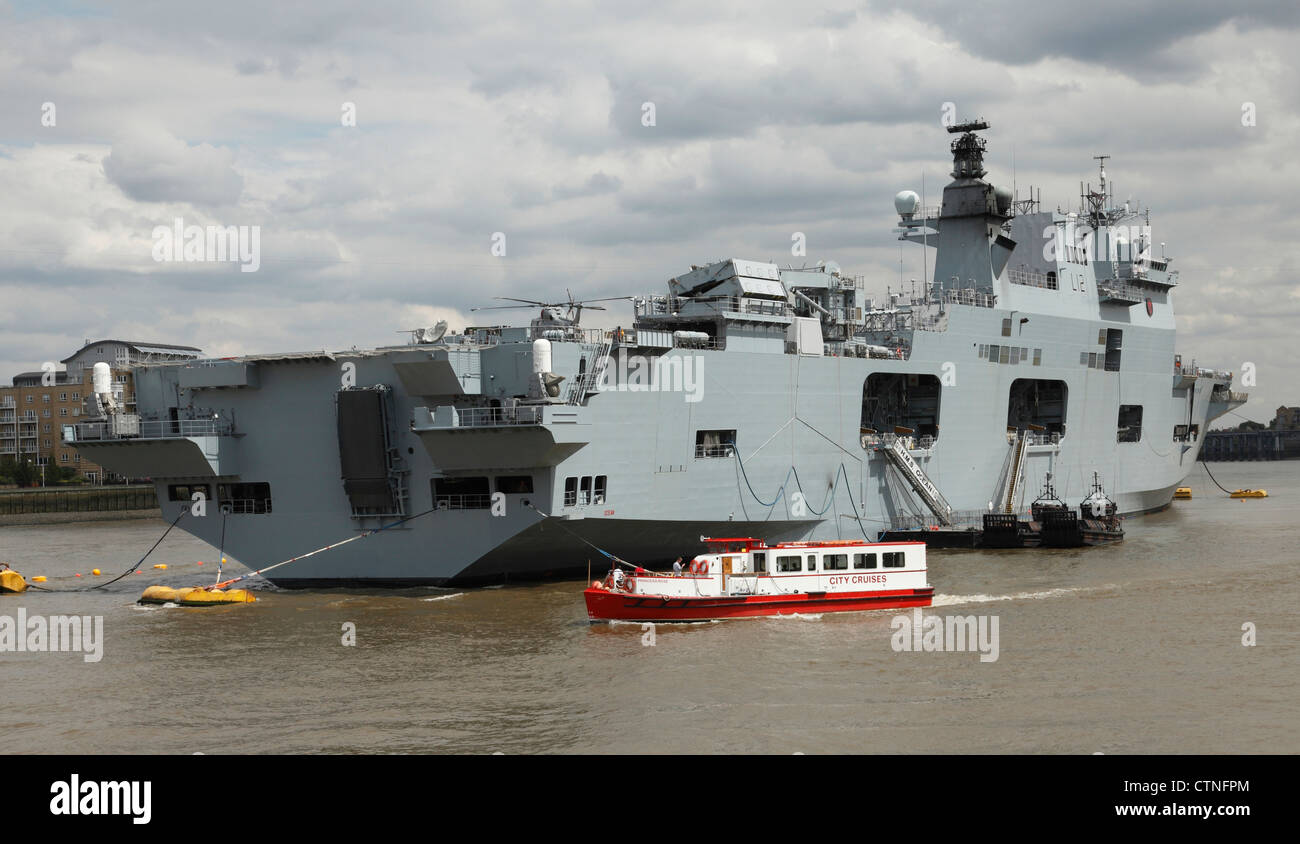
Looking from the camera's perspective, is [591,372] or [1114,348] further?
[1114,348]

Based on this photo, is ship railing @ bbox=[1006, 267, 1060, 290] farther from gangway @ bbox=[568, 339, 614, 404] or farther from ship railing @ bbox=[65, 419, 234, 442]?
ship railing @ bbox=[65, 419, 234, 442]

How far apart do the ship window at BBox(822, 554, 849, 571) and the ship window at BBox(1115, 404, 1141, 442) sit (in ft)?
86.8

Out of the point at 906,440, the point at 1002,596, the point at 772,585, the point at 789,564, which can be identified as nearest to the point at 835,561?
the point at 789,564

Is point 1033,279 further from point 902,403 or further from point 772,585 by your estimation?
point 772,585

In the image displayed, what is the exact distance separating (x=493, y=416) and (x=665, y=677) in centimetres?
990

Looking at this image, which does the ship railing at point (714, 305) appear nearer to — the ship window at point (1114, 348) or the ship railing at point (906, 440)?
the ship railing at point (906, 440)

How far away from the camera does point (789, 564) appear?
26375 mm

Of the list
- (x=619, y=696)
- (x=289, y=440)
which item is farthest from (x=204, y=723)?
(x=289, y=440)

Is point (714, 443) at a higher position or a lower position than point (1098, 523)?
higher

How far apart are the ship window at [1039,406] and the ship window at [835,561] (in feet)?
64.6

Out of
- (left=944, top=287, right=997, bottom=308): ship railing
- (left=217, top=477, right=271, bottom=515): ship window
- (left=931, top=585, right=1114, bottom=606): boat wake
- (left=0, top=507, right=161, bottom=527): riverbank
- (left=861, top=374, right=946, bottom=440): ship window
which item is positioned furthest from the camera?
(left=0, top=507, right=161, bottom=527): riverbank

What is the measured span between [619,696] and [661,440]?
1205 cm

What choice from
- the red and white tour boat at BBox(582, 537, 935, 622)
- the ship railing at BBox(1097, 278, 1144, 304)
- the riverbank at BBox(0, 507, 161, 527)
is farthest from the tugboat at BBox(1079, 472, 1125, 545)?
the riverbank at BBox(0, 507, 161, 527)

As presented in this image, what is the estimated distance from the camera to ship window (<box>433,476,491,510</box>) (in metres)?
29.2
